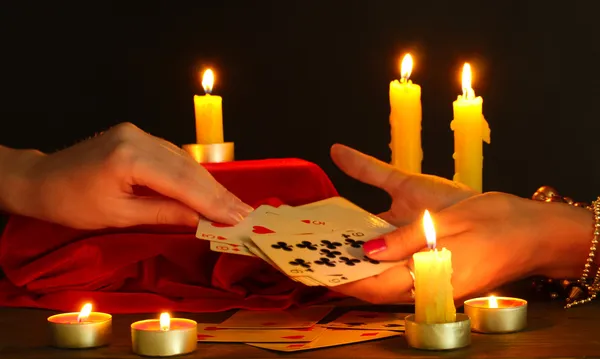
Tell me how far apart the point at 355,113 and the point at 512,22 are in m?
0.56

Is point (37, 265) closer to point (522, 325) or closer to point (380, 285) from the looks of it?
point (380, 285)

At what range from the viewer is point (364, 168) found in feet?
5.57

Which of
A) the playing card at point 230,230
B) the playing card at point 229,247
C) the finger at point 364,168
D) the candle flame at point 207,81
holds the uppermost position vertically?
the candle flame at point 207,81

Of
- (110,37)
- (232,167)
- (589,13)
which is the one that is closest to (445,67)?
(589,13)

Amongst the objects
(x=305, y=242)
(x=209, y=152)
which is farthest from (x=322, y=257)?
(x=209, y=152)

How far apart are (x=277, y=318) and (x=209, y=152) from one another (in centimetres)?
55

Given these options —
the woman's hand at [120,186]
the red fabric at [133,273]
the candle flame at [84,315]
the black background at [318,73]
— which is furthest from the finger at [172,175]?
the black background at [318,73]

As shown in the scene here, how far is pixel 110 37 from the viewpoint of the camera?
305 centimetres

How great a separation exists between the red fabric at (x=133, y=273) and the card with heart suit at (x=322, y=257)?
16 centimetres

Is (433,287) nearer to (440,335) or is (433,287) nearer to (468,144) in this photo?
(440,335)

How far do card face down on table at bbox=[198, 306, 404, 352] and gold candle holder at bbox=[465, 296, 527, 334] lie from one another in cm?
11

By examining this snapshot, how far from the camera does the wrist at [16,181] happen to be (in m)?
1.70

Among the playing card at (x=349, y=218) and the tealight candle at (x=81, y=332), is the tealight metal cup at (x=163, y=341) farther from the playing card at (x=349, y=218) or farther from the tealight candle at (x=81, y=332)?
the playing card at (x=349, y=218)

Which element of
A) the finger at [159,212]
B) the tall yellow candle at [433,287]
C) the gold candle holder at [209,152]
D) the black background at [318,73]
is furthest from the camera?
the black background at [318,73]
